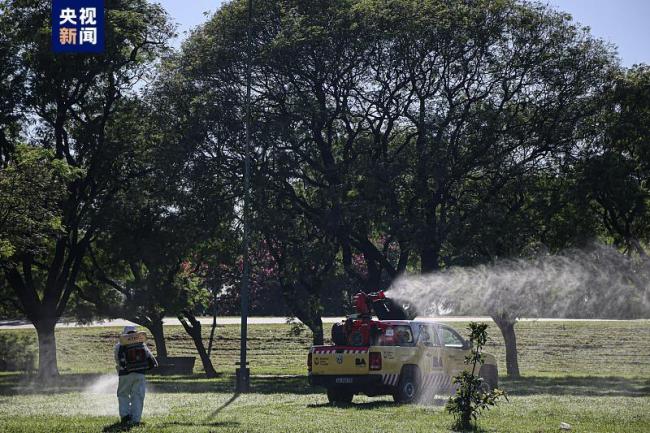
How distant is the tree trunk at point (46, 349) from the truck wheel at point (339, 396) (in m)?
20.7

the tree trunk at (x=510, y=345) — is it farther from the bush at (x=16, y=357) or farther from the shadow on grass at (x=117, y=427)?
the shadow on grass at (x=117, y=427)

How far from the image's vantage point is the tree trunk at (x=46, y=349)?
3936 cm

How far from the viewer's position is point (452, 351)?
22.1m

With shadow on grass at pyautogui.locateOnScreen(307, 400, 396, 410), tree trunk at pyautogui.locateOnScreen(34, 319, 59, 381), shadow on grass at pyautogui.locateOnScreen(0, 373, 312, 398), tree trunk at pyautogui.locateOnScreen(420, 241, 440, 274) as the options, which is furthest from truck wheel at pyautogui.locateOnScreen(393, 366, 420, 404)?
tree trunk at pyautogui.locateOnScreen(34, 319, 59, 381)

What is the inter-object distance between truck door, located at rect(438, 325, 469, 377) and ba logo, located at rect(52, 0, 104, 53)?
666 inches

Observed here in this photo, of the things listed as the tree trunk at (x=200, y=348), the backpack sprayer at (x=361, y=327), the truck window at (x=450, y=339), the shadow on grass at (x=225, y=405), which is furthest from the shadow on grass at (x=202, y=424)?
the tree trunk at (x=200, y=348)

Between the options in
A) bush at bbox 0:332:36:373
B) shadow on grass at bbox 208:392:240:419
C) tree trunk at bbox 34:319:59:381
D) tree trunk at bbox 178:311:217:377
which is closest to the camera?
shadow on grass at bbox 208:392:240:419

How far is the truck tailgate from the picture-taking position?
21.0 m

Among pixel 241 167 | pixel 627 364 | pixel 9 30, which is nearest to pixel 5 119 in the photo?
pixel 9 30

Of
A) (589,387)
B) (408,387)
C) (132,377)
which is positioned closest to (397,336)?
(408,387)

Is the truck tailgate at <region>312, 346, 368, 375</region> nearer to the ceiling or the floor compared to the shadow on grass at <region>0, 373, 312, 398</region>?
nearer to the ceiling

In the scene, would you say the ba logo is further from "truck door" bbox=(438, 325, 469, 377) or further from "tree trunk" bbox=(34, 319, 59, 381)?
"truck door" bbox=(438, 325, 469, 377)

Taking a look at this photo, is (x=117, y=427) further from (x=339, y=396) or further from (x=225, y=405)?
(x=339, y=396)

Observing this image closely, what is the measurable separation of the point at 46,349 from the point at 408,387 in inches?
903
